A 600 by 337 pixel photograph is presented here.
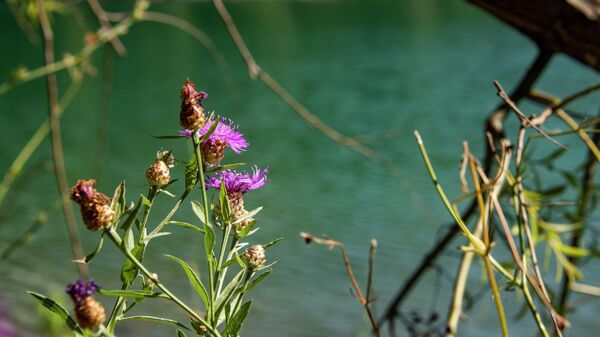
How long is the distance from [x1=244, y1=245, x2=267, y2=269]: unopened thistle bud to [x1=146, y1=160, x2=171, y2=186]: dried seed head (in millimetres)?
57

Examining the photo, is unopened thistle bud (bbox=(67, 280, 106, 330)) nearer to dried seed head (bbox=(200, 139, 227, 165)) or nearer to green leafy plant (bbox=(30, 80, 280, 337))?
green leafy plant (bbox=(30, 80, 280, 337))

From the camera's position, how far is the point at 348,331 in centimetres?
330

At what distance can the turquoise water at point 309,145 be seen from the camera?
11.5ft

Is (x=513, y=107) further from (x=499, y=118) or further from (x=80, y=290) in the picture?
(x=499, y=118)

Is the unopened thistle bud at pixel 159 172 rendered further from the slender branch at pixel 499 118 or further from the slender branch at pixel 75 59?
the slender branch at pixel 75 59

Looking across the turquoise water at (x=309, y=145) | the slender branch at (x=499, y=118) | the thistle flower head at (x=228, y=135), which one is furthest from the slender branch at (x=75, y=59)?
the thistle flower head at (x=228, y=135)

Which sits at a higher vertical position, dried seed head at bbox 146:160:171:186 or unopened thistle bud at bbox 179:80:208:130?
unopened thistle bud at bbox 179:80:208:130

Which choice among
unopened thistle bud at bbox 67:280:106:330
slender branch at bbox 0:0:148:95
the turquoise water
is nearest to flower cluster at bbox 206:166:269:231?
unopened thistle bud at bbox 67:280:106:330

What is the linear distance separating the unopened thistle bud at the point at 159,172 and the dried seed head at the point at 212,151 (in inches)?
1.1

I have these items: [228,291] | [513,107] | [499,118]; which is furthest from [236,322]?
[499,118]

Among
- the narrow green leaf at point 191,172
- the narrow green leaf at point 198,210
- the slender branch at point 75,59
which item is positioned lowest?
the narrow green leaf at point 198,210

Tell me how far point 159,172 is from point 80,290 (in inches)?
2.9

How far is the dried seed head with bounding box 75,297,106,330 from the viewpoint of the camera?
0.32 metres

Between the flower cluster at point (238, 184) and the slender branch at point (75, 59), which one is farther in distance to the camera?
the slender branch at point (75, 59)
